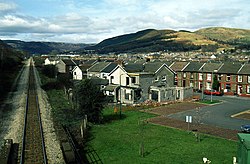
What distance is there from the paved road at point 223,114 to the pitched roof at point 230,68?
34.3 ft

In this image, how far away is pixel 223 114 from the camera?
126 ft

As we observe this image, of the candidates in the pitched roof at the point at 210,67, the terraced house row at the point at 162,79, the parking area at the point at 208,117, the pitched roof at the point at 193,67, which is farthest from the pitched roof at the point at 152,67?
the pitched roof at the point at 210,67

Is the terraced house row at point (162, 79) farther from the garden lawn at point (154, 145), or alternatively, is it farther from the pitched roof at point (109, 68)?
the garden lawn at point (154, 145)

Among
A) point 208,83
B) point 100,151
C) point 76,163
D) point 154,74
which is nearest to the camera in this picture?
point 76,163

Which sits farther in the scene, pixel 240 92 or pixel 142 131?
pixel 240 92

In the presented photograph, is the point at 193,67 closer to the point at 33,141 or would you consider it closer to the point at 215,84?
the point at 215,84

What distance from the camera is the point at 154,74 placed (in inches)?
1978

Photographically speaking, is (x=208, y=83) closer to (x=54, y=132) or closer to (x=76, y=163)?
(x=54, y=132)

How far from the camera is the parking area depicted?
30430mm

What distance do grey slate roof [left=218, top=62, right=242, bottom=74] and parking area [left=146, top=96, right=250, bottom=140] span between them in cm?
1157

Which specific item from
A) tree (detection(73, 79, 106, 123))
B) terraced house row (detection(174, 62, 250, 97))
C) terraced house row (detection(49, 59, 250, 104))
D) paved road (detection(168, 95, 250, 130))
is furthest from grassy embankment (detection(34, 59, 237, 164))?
terraced house row (detection(174, 62, 250, 97))

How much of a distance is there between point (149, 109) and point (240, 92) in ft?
82.7

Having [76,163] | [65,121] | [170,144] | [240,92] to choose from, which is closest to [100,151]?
[76,163]

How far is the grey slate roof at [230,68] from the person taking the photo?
58688 mm
